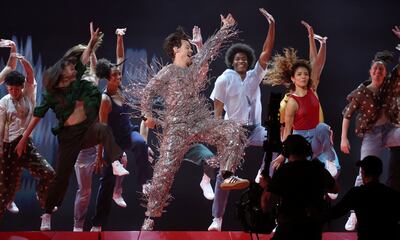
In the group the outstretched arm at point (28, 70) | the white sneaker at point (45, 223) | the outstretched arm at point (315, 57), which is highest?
the outstretched arm at point (315, 57)

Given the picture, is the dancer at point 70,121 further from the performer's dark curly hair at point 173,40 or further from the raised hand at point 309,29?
the raised hand at point 309,29

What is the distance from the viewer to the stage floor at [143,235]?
5.61 metres

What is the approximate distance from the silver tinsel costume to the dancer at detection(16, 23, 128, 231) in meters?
0.51

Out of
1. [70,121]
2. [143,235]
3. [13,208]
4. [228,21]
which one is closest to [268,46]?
[228,21]

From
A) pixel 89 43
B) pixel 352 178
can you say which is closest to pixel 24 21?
pixel 89 43

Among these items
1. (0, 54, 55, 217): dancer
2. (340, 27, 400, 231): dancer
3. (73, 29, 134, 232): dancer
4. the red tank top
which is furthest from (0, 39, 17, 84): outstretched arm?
(340, 27, 400, 231): dancer

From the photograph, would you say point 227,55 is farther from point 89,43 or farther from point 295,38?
point 89,43

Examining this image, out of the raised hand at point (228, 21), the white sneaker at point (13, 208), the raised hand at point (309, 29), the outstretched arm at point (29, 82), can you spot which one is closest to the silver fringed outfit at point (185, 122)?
the raised hand at point (228, 21)

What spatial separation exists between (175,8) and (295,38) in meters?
1.37

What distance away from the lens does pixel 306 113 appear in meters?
6.18

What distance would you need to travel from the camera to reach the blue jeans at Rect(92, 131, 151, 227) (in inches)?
243

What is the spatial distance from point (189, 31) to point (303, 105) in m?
1.46

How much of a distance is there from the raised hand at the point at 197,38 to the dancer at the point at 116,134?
77 cm

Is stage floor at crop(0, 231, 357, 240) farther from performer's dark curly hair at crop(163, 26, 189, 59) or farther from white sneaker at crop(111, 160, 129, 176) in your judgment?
performer's dark curly hair at crop(163, 26, 189, 59)
